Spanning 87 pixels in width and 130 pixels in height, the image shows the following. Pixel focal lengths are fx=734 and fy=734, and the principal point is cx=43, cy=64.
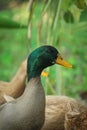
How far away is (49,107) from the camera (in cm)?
579

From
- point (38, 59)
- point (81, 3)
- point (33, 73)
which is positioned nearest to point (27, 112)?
point (33, 73)

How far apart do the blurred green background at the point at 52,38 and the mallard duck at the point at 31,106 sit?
2.13 ft

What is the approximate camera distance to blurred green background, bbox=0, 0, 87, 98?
5859 mm

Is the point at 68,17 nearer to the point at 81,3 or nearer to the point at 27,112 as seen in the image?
the point at 81,3

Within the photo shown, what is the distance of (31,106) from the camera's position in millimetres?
4883

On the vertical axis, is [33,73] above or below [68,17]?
Answer: below

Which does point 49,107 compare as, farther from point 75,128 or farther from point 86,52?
point 86,52

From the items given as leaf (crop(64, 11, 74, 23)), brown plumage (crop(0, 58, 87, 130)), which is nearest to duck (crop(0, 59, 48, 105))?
brown plumage (crop(0, 58, 87, 130))

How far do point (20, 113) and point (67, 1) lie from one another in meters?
1.12

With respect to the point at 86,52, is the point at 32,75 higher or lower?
higher

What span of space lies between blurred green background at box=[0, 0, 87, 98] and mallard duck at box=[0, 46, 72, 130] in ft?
2.13

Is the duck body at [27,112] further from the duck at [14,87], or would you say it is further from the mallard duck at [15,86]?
the mallard duck at [15,86]

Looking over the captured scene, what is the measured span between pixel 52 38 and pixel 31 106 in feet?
3.36

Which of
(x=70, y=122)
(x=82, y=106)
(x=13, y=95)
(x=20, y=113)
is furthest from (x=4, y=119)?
(x=13, y=95)
